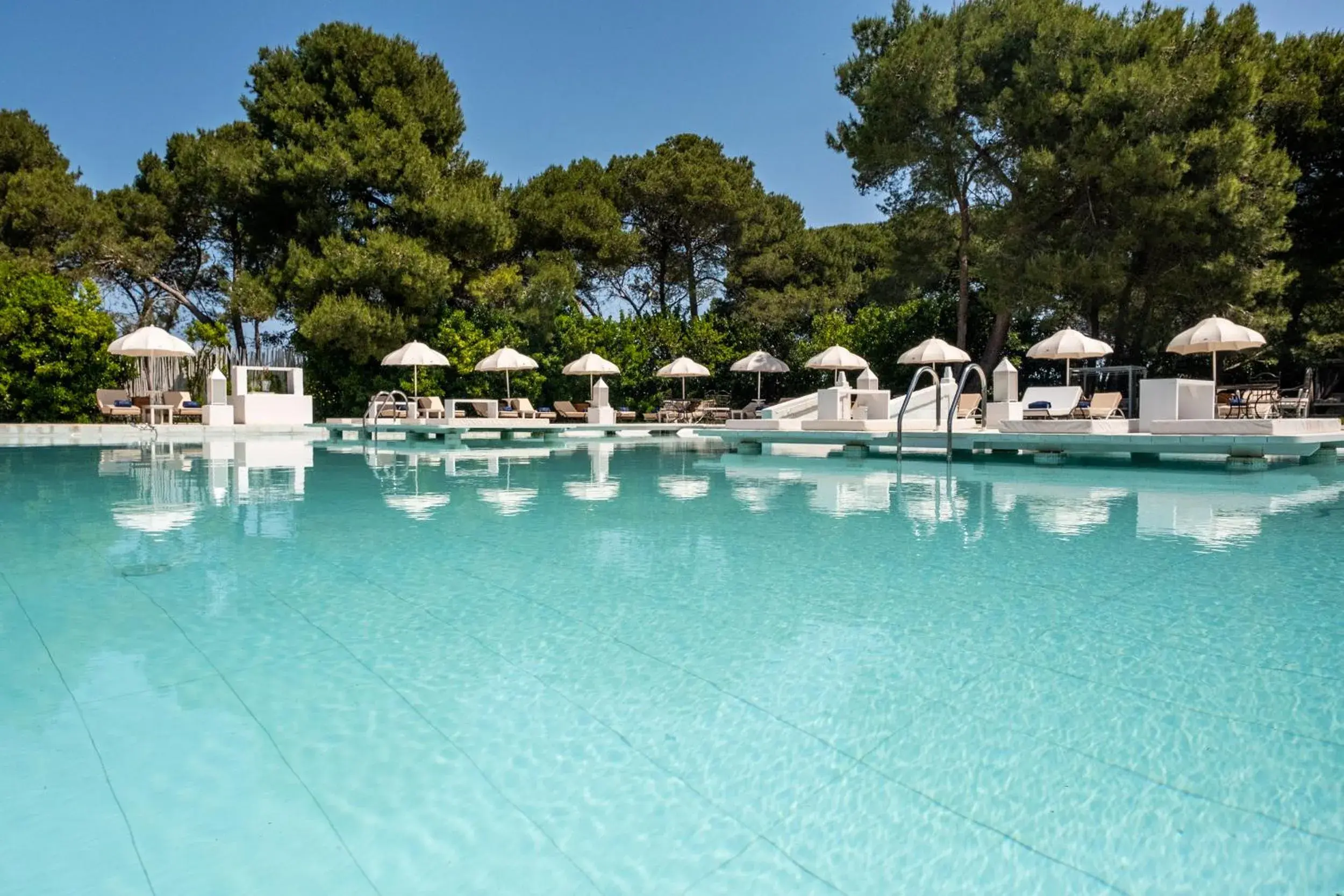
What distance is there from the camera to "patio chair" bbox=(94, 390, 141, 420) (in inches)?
753

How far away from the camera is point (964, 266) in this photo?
19922 millimetres

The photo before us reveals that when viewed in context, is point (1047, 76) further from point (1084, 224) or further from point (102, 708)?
point (102, 708)

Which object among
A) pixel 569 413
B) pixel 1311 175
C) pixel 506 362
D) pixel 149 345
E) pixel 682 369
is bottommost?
pixel 569 413

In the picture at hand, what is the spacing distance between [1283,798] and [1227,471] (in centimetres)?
1035

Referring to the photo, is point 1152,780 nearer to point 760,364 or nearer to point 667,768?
point 667,768

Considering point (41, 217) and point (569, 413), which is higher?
point (41, 217)

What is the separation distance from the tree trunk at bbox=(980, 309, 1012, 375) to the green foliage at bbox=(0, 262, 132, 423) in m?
21.5

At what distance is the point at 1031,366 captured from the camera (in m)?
21.1

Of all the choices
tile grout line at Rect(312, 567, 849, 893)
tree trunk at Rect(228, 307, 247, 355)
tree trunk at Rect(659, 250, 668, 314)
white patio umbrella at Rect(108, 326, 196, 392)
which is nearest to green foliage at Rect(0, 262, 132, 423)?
white patio umbrella at Rect(108, 326, 196, 392)

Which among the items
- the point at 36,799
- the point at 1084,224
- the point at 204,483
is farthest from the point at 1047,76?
the point at 36,799

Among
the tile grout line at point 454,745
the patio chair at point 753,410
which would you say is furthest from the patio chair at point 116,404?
the tile grout line at point 454,745

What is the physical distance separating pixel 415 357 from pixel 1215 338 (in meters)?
16.5

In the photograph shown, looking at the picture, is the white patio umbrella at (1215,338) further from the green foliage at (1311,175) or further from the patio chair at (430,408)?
the patio chair at (430,408)

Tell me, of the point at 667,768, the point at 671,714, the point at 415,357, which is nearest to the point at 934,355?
the point at 415,357
